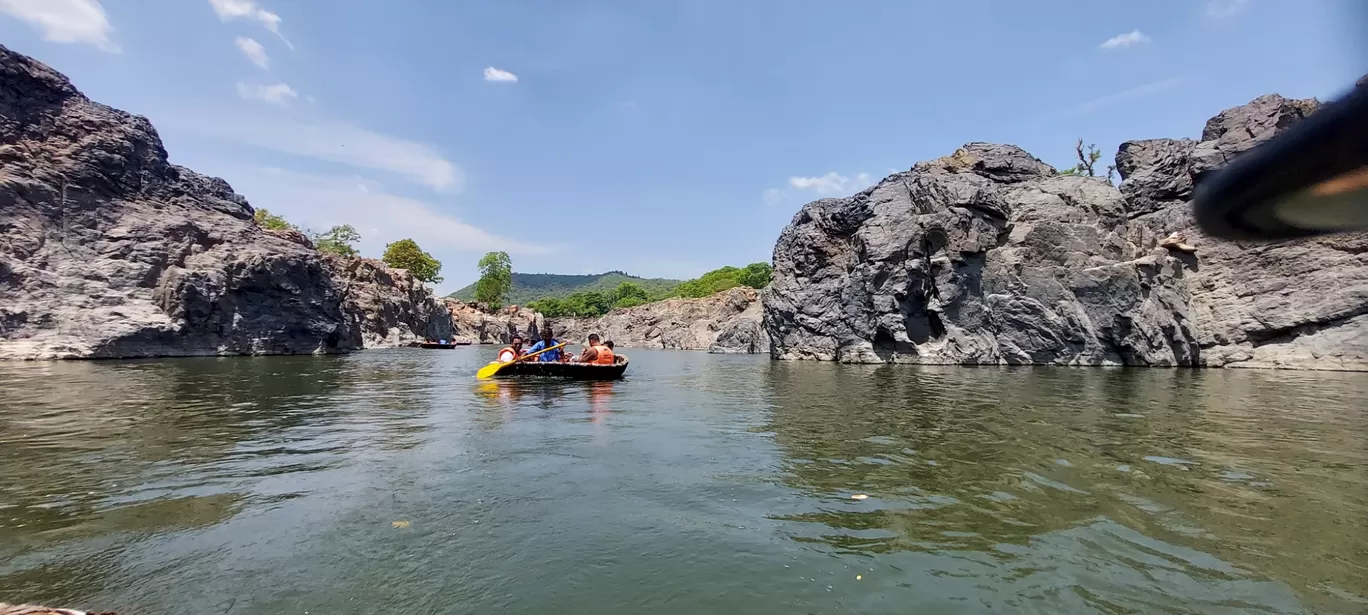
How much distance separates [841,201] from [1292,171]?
4291cm

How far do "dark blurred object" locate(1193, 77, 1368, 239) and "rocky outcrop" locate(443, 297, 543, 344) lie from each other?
83917mm

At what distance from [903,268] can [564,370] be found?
865 inches

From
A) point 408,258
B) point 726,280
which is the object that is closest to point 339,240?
point 408,258

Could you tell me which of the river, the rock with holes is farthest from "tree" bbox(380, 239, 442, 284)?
the river

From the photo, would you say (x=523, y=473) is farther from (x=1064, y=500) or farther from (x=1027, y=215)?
(x=1027, y=215)

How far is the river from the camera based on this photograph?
4660 mm

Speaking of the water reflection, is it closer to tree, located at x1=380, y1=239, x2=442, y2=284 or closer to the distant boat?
the distant boat

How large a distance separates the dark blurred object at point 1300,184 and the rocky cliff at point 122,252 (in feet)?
131

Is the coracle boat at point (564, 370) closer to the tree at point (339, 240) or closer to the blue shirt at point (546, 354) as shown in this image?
the blue shirt at point (546, 354)

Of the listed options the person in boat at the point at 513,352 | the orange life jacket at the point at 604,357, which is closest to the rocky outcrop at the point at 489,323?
the person in boat at the point at 513,352

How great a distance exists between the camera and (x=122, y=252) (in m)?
33.2

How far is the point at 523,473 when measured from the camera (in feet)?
26.6

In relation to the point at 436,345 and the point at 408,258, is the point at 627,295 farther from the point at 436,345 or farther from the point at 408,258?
the point at 436,345

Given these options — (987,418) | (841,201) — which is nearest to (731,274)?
(841,201)
